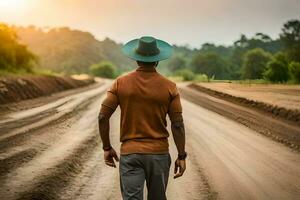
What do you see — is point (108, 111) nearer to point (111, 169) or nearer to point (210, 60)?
point (111, 169)

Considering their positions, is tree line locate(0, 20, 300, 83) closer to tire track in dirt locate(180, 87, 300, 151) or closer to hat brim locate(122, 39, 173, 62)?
tire track in dirt locate(180, 87, 300, 151)

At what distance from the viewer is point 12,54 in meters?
36.6

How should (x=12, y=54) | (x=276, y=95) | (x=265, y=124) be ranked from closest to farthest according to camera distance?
(x=265, y=124)
(x=276, y=95)
(x=12, y=54)

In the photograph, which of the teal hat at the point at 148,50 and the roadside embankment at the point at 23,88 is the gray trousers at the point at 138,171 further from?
the roadside embankment at the point at 23,88

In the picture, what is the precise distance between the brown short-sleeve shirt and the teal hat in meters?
0.12

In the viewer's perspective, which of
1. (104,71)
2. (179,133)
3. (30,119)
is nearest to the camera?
(179,133)

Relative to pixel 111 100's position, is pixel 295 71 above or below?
below

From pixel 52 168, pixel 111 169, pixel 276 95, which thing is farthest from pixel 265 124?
pixel 276 95

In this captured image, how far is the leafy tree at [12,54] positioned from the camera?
3550 cm

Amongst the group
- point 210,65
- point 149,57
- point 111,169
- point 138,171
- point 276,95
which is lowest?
point 210,65

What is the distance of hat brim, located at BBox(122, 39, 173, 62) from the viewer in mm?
4449

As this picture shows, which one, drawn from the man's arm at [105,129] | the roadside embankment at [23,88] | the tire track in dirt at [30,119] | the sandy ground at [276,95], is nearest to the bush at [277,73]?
the sandy ground at [276,95]

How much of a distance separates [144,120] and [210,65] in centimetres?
13965

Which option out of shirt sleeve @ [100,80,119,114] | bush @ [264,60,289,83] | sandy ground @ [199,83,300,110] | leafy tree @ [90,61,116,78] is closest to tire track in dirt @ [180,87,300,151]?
sandy ground @ [199,83,300,110]
